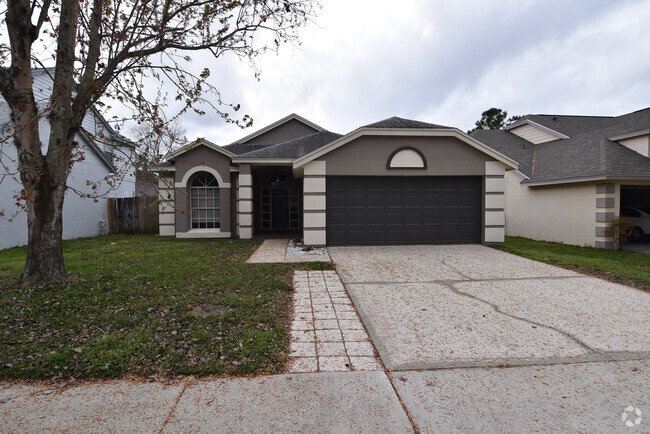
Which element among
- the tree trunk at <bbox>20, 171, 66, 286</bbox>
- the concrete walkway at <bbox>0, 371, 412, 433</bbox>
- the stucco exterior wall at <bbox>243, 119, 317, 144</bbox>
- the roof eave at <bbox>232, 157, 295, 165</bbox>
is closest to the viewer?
the concrete walkway at <bbox>0, 371, 412, 433</bbox>

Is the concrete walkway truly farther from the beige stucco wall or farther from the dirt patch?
→ the beige stucco wall

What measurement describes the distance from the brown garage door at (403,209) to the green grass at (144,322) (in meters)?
3.76

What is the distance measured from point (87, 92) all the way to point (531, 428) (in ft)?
22.6

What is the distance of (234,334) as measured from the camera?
388 centimetres

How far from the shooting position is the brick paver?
10.9 ft

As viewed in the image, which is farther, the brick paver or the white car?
the white car

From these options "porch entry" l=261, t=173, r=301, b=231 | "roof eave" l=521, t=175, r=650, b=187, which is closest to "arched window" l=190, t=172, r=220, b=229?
"porch entry" l=261, t=173, r=301, b=231

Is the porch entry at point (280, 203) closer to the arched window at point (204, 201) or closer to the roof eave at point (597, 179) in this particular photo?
the arched window at point (204, 201)

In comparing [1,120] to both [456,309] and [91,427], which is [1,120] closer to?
[91,427]

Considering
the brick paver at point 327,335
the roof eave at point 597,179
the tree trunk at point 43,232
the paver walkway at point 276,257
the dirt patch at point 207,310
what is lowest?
the brick paver at point 327,335

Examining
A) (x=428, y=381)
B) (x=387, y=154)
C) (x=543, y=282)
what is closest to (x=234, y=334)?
(x=428, y=381)

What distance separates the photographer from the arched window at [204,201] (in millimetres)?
13477

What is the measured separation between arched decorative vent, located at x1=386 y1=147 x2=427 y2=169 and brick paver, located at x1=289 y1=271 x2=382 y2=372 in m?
5.72

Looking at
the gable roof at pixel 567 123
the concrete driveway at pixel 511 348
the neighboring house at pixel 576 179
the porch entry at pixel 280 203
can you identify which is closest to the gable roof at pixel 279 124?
the porch entry at pixel 280 203
